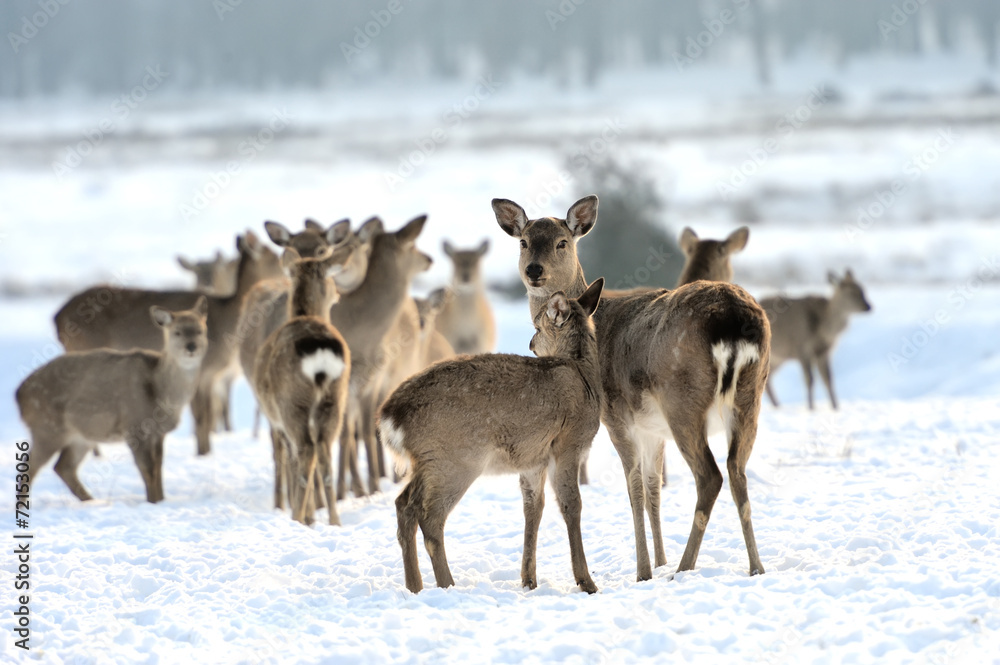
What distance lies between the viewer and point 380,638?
523 cm

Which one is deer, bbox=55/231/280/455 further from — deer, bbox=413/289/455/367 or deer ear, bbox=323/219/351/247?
deer ear, bbox=323/219/351/247

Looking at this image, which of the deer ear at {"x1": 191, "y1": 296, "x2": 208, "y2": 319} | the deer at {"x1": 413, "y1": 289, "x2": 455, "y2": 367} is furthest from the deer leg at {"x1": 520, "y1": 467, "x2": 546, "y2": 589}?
the deer at {"x1": 413, "y1": 289, "x2": 455, "y2": 367}

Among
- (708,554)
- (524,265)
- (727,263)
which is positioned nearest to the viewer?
(708,554)

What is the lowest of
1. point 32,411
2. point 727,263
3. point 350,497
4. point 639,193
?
point 350,497

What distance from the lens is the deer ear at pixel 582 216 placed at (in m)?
7.92

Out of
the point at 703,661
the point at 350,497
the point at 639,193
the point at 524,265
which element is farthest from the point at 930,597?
the point at 639,193

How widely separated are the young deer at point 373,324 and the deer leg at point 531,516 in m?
4.60

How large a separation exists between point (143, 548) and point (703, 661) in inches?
182

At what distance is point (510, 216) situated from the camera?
809 centimetres

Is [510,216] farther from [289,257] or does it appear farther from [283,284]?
[283,284]

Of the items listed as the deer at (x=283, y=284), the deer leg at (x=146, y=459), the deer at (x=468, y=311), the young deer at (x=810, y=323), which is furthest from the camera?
the young deer at (x=810, y=323)

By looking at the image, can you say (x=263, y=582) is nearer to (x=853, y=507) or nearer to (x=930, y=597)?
(x=930, y=597)

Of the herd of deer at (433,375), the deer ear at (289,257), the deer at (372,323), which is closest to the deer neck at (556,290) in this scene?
the herd of deer at (433,375)

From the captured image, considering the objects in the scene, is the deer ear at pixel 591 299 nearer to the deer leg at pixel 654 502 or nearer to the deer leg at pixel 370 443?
the deer leg at pixel 654 502
